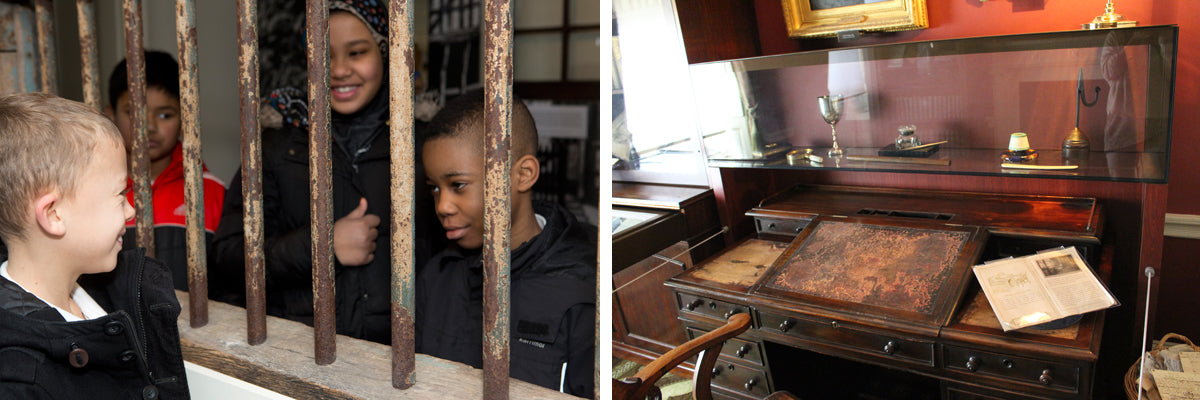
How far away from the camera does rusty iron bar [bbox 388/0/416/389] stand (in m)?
1.08

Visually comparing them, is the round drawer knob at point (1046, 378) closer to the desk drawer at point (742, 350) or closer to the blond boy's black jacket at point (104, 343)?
the desk drawer at point (742, 350)

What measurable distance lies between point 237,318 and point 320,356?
365 millimetres

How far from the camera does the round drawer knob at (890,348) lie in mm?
775

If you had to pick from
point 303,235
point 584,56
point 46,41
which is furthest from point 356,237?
point 584,56

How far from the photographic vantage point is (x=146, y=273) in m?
1.35

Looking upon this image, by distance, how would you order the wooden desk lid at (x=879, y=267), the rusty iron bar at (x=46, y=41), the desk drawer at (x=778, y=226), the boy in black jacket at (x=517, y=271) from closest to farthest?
the wooden desk lid at (x=879, y=267), the desk drawer at (x=778, y=226), the boy in black jacket at (x=517, y=271), the rusty iron bar at (x=46, y=41)

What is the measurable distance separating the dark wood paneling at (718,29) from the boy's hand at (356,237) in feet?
3.67

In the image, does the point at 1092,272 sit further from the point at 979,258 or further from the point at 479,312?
the point at 479,312

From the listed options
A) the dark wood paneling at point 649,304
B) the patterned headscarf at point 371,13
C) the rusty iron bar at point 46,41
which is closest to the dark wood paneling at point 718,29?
the dark wood paneling at point 649,304

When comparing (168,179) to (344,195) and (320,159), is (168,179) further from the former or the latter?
(320,159)

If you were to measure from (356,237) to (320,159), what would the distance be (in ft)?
2.11

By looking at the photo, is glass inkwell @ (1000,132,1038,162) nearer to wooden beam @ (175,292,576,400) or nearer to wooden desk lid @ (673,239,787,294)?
wooden desk lid @ (673,239,787,294)

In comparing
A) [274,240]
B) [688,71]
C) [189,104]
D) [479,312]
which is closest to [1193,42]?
[688,71]

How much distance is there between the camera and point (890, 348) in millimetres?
778
